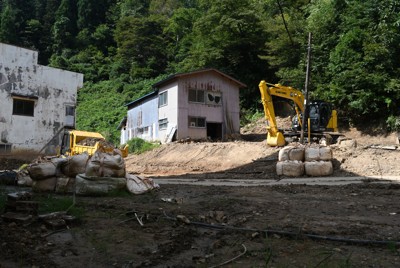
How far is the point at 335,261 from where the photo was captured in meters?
4.29

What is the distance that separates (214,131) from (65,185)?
824 inches

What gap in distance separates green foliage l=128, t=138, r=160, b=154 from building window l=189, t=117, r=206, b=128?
2.94 metres

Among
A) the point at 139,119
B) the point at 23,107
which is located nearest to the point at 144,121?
the point at 139,119

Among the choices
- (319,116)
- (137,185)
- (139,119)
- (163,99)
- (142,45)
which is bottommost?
(137,185)

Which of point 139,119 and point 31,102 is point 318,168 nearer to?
point 31,102

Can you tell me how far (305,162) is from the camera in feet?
49.2

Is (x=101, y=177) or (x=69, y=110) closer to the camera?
(x=101, y=177)

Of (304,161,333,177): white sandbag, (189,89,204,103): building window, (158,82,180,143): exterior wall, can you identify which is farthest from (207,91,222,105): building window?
(304,161,333,177): white sandbag

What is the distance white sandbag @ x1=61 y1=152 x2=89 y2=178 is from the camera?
28.1 ft

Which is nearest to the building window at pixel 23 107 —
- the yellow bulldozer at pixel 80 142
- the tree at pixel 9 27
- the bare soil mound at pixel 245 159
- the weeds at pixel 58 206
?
the yellow bulldozer at pixel 80 142

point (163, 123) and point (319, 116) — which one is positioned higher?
point (163, 123)

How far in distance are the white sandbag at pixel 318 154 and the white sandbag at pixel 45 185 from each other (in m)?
9.97

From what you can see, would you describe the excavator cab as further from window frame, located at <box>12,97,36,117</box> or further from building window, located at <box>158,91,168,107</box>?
window frame, located at <box>12,97,36,117</box>

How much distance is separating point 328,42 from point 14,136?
2326 cm
